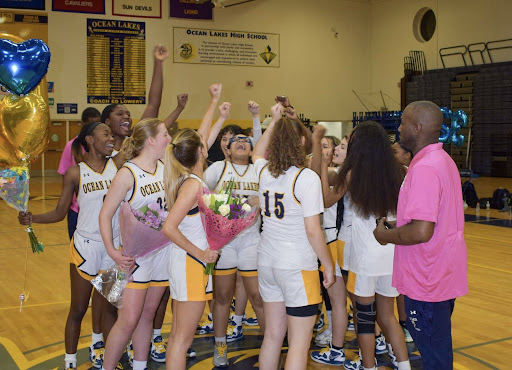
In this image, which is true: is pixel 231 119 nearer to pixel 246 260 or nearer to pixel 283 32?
pixel 283 32

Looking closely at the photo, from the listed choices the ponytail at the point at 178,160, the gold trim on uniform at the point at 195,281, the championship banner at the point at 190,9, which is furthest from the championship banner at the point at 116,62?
the gold trim on uniform at the point at 195,281

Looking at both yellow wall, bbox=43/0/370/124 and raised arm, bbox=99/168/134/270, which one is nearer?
raised arm, bbox=99/168/134/270

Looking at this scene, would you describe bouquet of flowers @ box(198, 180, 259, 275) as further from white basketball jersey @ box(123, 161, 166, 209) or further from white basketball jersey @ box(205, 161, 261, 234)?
white basketball jersey @ box(205, 161, 261, 234)

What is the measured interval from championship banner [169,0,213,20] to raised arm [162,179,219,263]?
16.0 meters

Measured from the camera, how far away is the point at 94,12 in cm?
1742

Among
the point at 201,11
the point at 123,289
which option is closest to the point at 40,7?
the point at 201,11

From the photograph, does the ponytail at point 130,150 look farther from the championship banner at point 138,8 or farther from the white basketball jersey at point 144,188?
the championship banner at point 138,8

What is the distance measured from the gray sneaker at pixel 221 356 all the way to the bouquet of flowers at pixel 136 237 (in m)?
0.89

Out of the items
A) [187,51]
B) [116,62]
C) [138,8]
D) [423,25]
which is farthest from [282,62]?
[116,62]

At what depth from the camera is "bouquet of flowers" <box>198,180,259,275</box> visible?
318 cm

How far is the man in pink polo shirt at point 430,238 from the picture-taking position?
2.75 meters

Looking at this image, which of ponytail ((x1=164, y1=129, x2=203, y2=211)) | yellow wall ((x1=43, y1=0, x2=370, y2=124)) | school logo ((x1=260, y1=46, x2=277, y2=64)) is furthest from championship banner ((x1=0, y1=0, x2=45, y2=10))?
ponytail ((x1=164, y1=129, x2=203, y2=211))

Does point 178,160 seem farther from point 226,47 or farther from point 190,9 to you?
point 226,47

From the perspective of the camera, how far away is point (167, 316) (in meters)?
5.34
